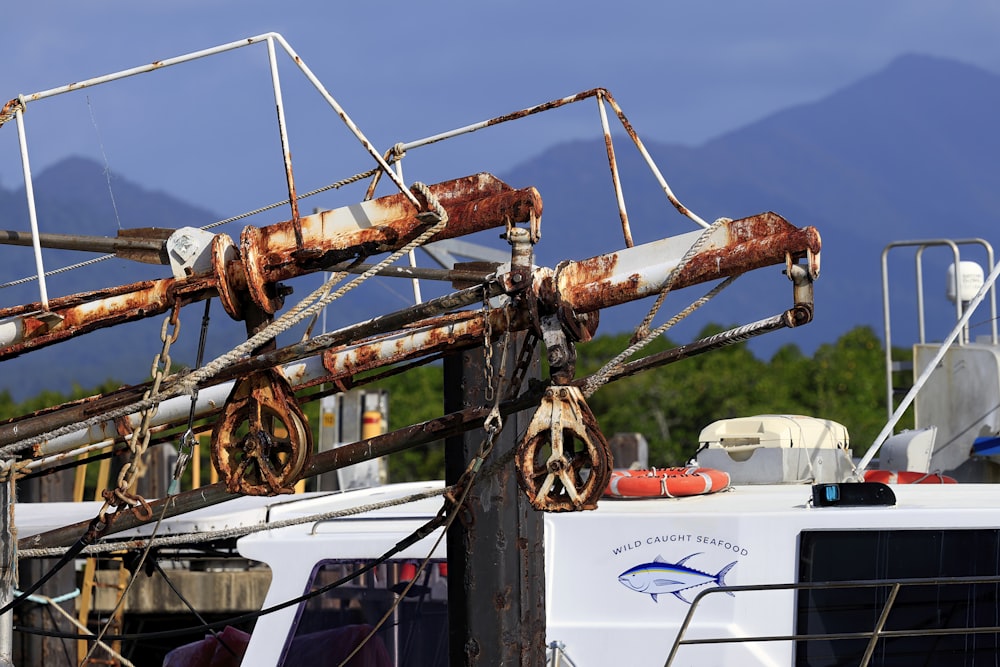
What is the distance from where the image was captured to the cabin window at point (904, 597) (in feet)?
21.9

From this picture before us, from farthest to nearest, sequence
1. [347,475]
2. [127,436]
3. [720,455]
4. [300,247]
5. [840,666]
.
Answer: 1. [347,475]
2. [720,455]
3. [127,436]
4. [840,666]
5. [300,247]

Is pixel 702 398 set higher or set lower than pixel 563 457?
higher

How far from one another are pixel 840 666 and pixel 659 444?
2721cm

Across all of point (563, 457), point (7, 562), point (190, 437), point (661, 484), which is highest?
point (190, 437)

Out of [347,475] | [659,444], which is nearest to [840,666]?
[347,475]

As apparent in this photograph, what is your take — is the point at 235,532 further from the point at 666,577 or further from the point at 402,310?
the point at 666,577

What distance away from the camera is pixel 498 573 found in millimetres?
6281

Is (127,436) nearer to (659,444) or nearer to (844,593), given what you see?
(844,593)

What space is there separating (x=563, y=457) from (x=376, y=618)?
237 cm

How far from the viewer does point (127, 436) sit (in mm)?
7480

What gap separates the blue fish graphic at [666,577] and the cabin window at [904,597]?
0.47 metres

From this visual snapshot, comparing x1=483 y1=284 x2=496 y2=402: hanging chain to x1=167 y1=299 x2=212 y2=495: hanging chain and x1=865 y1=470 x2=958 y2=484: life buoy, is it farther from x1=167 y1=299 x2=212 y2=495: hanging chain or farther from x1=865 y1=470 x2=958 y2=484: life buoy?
x1=865 y1=470 x2=958 y2=484: life buoy

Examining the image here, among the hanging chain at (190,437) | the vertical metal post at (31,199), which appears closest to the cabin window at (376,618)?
the hanging chain at (190,437)

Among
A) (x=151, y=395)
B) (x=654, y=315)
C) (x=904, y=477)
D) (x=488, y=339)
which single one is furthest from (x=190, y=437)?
(x=904, y=477)
